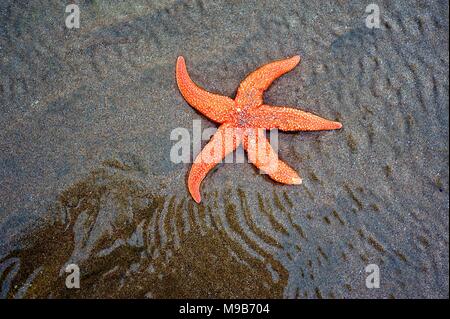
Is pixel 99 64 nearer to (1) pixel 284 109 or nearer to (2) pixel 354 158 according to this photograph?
(1) pixel 284 109

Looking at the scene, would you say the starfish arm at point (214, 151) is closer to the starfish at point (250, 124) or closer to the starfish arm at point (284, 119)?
the starfish at point (250, 124)

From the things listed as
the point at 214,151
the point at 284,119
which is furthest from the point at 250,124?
the point at 214,151

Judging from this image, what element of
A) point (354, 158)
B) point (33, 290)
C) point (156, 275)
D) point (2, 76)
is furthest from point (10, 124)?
point (354, 158)

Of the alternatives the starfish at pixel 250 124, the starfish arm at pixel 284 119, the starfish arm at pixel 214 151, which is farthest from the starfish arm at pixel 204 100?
the starfish arm at pixel 284 119

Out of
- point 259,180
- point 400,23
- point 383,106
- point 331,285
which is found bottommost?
point 331,285

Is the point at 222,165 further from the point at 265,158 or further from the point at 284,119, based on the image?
the point at 284,119
